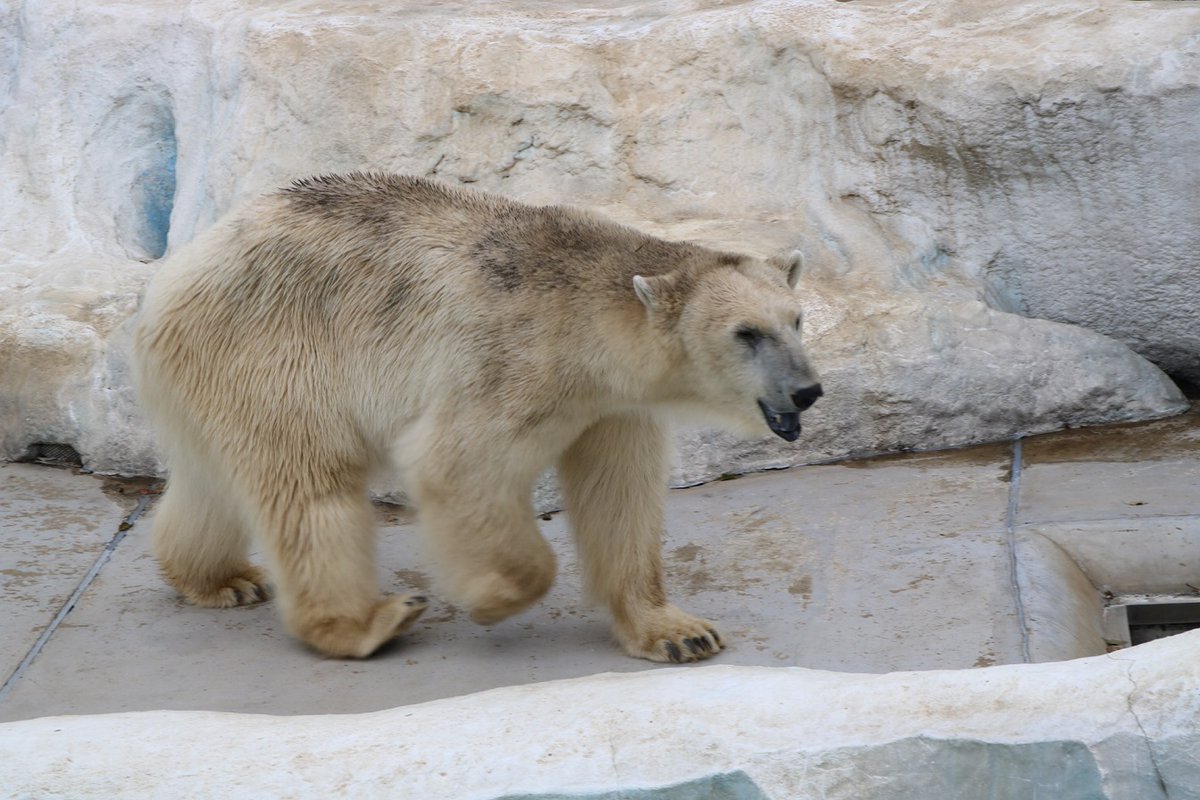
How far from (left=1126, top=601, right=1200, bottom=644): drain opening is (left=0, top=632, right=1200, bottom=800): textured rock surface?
143cm

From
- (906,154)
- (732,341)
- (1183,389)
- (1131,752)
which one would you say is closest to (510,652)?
(732,341)

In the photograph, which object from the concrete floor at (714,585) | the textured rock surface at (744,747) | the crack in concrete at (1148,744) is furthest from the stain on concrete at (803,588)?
the crack in concrete at (1148,744)

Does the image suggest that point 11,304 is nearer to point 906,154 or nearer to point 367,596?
point 367,596

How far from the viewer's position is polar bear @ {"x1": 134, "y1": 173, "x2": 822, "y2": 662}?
11.9ft

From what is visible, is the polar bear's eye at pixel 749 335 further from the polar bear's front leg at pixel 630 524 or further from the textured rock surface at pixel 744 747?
the textured rock surface at pixel 744 747

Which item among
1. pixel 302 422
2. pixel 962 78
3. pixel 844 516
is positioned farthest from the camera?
pixel 962 78

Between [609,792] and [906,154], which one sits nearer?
[609,792]

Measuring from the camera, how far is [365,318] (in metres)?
3.89

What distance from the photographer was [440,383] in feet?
12.3

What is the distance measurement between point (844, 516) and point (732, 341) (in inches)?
54.8

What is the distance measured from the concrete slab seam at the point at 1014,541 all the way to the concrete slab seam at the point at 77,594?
2.52 m

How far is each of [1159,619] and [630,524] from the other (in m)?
1.56

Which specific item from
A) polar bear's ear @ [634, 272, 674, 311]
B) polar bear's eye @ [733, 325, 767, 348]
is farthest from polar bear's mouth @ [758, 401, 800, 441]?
polar bear's ear @ [634, 272, 674, 311]

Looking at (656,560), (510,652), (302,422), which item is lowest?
(510,652)
